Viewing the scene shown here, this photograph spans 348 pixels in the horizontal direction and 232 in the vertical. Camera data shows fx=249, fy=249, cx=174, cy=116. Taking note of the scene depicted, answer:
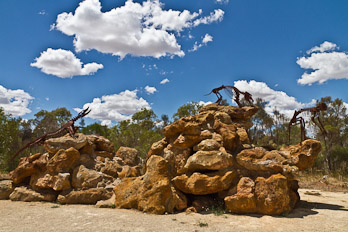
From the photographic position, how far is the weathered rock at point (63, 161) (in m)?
11.4

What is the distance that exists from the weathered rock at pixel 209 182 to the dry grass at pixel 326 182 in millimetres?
9753

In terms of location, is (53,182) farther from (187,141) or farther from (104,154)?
(187,141)

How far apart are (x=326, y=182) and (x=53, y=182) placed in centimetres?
1752

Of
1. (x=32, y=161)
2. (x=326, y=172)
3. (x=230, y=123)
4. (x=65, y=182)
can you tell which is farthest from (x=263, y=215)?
(x=326, y=172)

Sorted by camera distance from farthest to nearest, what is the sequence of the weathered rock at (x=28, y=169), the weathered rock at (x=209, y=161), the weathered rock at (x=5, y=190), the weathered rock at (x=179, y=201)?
the weathered rock at (x=28, y=169) < the weathered rock at (x=5, y=190) < the weathered rock at (x=209, y=161) < the weathered rock at (x=179, y=201)

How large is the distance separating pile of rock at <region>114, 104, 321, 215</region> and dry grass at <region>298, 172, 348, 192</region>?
7440 mm

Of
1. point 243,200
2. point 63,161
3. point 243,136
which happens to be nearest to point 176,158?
point 243,136

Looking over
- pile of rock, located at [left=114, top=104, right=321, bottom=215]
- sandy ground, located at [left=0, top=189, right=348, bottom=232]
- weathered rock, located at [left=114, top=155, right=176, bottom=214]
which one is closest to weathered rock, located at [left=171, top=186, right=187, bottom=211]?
pile of rock, located at [left=114, top=104, right=321, bottom=215]

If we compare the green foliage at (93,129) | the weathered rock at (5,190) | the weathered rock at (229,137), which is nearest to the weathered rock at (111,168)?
the weathered rock at (5,190)

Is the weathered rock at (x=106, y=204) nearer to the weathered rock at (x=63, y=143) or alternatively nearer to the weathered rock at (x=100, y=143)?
the weathered rock at (x=63, y=143)

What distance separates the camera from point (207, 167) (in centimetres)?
940

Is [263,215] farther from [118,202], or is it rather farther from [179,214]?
[118,202]

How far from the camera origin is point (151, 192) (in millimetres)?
8977

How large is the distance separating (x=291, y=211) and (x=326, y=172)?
16.5 m
